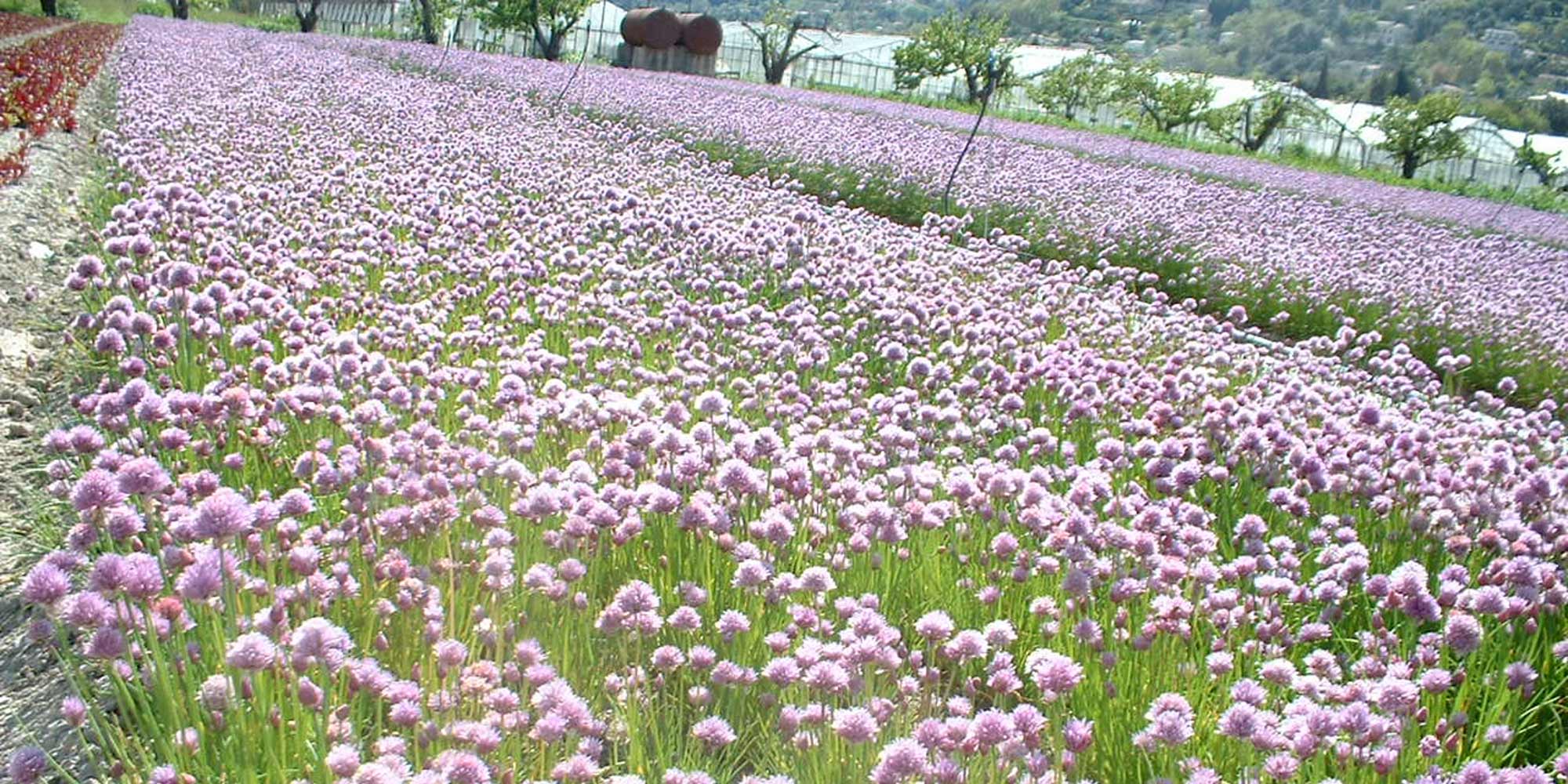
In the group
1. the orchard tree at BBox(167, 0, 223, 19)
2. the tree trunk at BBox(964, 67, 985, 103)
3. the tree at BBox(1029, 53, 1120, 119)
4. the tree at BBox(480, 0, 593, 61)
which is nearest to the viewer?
the tree at BBox(1029, 53, 1120, 119)

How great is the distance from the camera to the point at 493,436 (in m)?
3.88

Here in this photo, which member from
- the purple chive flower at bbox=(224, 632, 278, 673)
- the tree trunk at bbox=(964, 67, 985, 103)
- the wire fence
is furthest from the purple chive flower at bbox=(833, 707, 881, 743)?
the tree trunk at bbox=(964, 67, 985, 103)

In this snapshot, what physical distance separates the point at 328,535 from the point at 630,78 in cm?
2995

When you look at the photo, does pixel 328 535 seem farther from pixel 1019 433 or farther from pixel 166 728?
pixel 1019 433

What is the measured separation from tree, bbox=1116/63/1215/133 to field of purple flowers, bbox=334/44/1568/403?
Answer: 21757mm

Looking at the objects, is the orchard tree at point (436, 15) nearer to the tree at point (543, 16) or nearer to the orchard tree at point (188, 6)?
the tree at point (543, 16)

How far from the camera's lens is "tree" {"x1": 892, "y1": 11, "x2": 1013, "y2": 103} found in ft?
182

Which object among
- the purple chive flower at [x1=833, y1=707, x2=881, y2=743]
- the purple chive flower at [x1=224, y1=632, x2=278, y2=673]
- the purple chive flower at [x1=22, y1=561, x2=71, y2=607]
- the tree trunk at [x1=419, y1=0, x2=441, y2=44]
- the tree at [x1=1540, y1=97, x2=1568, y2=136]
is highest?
the tree at [x1=1540, y1=97, x2=1568, y2=136]

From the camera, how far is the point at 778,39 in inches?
2464

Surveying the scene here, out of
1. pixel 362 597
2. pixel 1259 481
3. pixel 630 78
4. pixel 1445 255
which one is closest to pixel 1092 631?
pixel 362 597

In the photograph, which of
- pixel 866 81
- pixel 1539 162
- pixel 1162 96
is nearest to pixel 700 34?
pixel 866 81

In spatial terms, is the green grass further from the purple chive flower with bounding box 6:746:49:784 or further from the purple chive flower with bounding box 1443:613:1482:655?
the purple chive flower with bounding box 1443:613:1482:655

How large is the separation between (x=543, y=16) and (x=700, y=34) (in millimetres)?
7719

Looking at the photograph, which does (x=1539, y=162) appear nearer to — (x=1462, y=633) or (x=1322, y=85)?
(x=1462, y=633)
